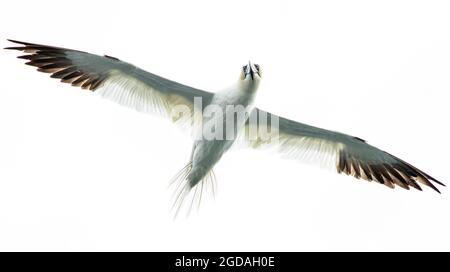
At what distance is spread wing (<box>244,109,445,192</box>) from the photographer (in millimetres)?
14438

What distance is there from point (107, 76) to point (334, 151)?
3.63 meters

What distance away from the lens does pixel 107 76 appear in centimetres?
1361

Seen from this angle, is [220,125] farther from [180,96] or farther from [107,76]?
[107,76]

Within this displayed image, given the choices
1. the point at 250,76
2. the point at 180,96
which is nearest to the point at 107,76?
the point at 180,96

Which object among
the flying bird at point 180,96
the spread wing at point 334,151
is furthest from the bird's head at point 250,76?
the spread wing at point 334,151

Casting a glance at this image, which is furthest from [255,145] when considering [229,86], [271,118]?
[229,86]

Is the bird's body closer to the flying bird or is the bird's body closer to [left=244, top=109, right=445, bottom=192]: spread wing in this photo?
the flying bird

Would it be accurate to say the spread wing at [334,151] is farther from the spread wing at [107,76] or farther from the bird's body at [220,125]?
the spread wing at [107,76]

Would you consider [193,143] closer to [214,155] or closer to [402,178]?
[214,155]

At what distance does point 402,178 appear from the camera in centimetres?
1471

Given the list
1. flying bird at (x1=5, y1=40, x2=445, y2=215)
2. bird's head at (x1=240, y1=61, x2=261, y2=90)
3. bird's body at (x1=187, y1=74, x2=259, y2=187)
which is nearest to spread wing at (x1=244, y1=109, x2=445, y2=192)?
flying bird at (x1=5, y1=40, x2=445, y2=215)

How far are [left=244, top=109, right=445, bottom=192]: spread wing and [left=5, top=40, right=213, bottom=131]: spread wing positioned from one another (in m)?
1.24

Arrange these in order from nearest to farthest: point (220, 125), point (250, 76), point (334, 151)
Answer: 1. point (250, 76)
2. point (220, 125)
3. point (334, 151)

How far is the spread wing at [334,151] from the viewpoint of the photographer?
47.4 ft
